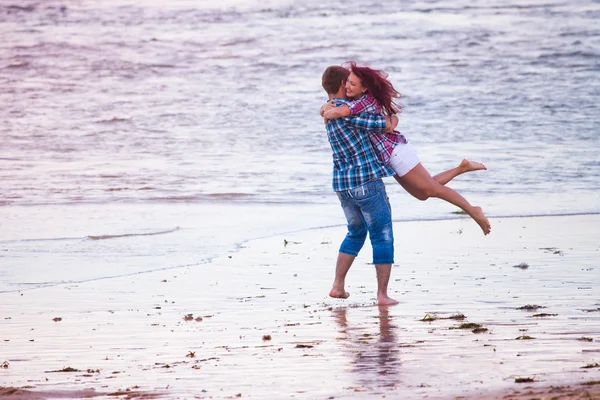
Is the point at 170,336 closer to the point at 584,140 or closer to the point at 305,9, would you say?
the point at 584,140

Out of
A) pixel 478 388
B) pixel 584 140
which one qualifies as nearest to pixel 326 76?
pixel 478 388

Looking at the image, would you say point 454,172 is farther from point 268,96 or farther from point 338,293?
point 268,96

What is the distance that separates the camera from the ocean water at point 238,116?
10.5 meters

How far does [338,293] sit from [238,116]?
1724 cm

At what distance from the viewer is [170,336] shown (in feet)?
16.7

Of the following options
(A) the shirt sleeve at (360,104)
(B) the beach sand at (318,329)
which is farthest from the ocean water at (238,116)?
(A) the shirt sleeve at (360,104)

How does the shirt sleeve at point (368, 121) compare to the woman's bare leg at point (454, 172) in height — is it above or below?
above

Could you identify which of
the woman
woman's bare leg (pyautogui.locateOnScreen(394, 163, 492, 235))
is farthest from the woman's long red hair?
woman's bare leg (pyautogui.locateOnScreen(394, 163, 492, 235))

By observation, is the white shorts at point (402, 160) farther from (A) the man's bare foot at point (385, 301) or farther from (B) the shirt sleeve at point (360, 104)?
(A) the man's bare foot at point (385, 301)

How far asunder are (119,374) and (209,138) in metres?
16.1

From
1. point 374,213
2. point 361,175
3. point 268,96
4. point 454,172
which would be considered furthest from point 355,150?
point 268,96

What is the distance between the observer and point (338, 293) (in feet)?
20.2

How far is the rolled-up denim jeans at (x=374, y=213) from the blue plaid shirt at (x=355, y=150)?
6cm

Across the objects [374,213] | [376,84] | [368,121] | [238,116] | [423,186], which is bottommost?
[238,116]
